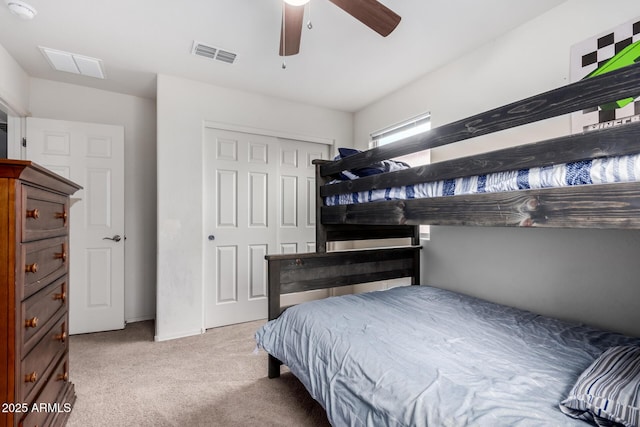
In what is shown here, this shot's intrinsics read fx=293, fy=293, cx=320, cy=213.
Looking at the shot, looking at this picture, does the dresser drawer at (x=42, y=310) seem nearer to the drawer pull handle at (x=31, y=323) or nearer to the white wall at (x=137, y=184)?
the drawer pull handle at (x=31, y=323)

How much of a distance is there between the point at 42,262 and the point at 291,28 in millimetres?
1675

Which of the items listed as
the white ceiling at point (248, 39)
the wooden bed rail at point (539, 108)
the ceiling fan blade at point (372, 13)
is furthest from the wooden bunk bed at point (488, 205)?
the white ceiling at point (248, 39)

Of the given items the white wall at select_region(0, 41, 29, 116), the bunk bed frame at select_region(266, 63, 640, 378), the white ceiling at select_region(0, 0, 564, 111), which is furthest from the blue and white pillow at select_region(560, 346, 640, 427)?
the white wall at select_region(0, 41, 29, 116)

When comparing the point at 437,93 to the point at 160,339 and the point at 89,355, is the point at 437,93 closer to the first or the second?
the point at 160,339

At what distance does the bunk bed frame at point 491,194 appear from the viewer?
0.90 meters

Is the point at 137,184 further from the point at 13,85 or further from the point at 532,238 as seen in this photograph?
the point at 532,238

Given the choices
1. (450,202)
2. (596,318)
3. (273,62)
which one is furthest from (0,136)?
(596,318)

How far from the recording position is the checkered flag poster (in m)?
1.52

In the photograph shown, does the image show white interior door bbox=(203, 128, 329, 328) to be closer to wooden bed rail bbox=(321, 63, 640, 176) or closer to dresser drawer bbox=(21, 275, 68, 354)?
dresser drawer bbox=(21, 275, 68, 354)

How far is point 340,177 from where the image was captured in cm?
219

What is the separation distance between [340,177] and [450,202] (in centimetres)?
97

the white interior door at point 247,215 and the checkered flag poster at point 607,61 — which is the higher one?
the checkered flag poster at point 607,61

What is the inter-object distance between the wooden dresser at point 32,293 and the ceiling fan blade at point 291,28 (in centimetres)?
133

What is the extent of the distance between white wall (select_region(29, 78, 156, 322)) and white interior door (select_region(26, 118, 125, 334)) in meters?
0.18
